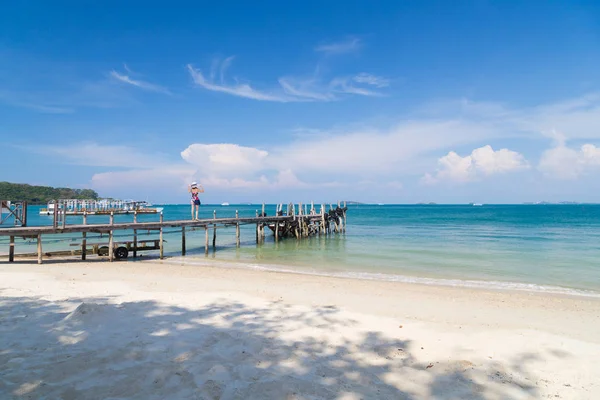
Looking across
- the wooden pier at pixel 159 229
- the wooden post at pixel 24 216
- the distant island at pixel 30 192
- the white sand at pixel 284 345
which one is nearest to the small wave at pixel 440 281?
the white sand at pixel 284 345

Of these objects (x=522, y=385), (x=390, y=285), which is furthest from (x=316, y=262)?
(x=522, y=385)

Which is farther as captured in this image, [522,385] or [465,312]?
[465,312]

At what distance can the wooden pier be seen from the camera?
56.7 feet

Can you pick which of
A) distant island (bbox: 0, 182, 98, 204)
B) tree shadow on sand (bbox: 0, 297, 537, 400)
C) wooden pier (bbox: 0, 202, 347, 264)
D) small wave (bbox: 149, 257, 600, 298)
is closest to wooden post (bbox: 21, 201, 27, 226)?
wooden pier (bbox: 0, 202, 347, 264)

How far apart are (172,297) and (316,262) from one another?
11.5 metres

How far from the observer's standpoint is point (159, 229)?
22094mm

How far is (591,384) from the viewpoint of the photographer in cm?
506

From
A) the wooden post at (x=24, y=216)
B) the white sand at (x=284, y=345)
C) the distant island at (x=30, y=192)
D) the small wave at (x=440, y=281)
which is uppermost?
the distant island at (x=30, y=192)

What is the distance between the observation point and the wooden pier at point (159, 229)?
17.3 metres

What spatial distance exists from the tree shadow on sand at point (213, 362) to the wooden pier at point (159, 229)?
A: 11406 millimetres

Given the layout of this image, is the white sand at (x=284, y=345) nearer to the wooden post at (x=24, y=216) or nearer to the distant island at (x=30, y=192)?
the wooden post at (x=24, y=216)

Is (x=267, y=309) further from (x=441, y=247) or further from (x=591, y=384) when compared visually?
(x=441, y=247)

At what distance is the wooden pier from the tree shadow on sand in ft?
37.4

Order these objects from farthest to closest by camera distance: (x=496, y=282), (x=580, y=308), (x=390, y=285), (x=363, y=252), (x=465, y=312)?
(x=363, y=252) < (x=496, y=282) < (x=390, y=285) < (x=580, y=308) < (x=465, y=312)
